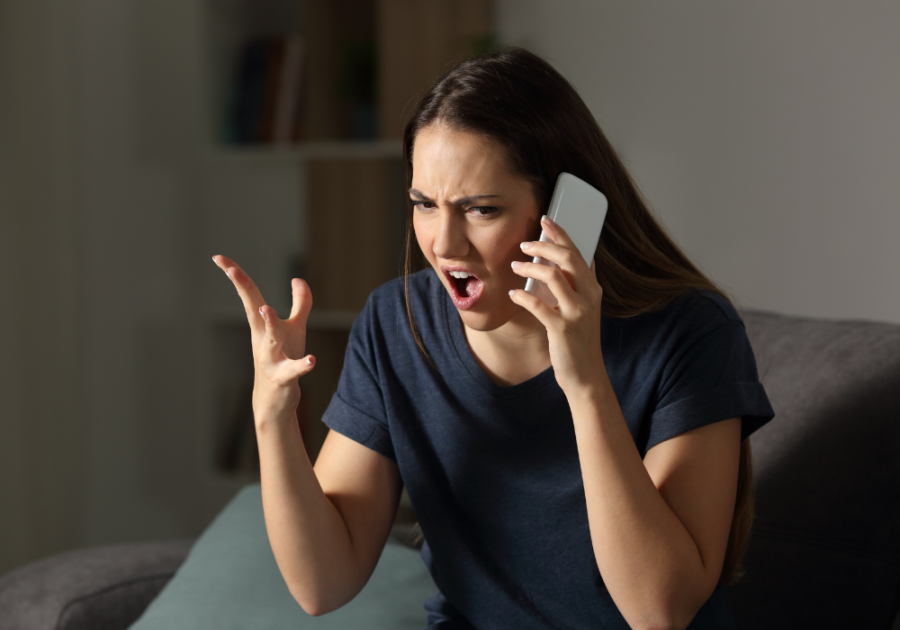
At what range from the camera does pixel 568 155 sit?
97 cm

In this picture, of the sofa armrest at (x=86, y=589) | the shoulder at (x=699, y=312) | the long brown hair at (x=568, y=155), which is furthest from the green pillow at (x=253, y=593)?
the shoulder at (x=699, y=312)

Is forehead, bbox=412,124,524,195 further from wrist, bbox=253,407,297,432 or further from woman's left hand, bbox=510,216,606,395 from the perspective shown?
wrist, bbox=253,407,297,432

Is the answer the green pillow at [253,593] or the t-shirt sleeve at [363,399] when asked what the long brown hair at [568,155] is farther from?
the green pillow at [253,593]

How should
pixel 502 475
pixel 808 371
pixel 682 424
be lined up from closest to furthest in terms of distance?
pixel 682 424, pixel 502 475, pixel 808 371

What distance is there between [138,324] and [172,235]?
31 cm

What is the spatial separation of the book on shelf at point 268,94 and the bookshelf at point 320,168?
0.02 metres

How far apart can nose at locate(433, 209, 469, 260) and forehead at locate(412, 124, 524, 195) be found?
0.03 meters

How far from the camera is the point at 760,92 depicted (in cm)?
202

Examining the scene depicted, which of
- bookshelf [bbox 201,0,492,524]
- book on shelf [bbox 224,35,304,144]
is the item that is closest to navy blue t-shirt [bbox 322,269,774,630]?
bookshelf [bbox 201,0,492,524]

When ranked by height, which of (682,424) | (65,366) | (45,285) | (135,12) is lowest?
(65,366)

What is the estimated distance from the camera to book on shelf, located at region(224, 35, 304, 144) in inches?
102

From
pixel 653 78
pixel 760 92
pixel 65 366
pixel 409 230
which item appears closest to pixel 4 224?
pixel 65 366

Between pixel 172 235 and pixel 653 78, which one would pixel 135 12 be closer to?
pixel 172 235

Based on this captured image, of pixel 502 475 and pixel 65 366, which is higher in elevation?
pixel 502 475
